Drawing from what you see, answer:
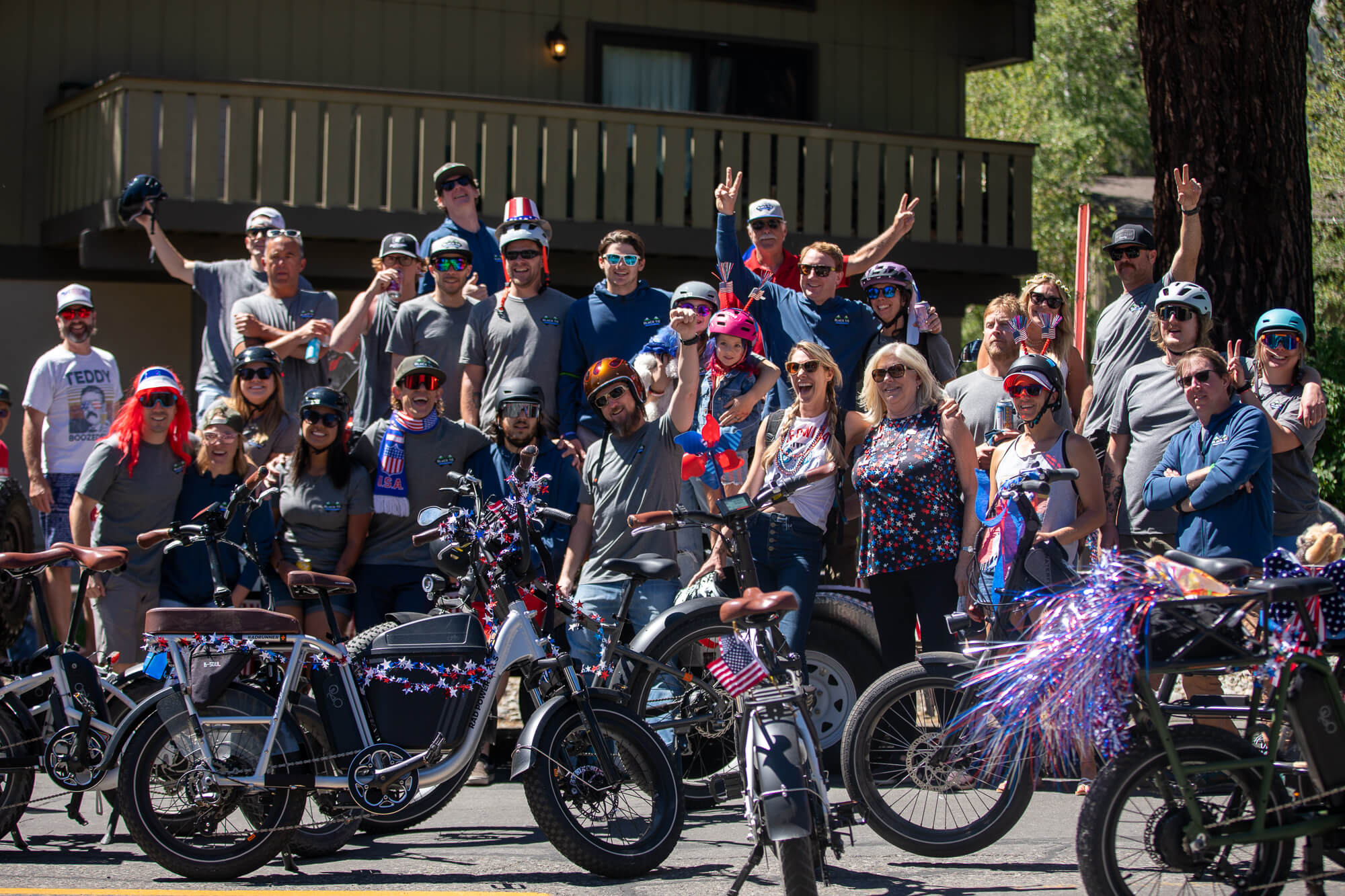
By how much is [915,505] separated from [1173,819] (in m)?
2.25

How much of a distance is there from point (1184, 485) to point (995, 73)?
91.9ft

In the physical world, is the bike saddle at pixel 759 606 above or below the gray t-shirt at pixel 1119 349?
below

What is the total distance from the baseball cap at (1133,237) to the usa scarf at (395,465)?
380 cm

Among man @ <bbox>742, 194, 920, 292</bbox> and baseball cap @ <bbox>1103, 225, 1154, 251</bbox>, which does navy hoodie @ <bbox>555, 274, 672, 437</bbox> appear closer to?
man @ <bbox>742, 194, 920, 292</bbox>

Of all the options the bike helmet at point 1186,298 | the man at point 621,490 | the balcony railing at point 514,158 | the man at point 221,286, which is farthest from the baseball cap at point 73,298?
the bike helmet at point 1186,298

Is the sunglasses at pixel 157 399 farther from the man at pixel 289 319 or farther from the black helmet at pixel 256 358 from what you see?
the man at pixel 289 319

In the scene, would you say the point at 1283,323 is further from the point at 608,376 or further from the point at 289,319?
the point at 289,319

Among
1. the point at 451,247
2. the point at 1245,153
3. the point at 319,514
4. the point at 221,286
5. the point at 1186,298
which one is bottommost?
the point at 319,514

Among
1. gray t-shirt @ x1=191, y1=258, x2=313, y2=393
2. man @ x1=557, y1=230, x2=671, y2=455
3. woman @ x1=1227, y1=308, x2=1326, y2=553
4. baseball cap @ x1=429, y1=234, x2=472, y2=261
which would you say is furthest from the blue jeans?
gray t-shirt @ x1=191, y1=258, x2=313, y2=393

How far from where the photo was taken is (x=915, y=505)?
659 centimetres

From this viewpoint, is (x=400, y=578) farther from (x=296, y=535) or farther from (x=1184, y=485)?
(x=1184, y=485)

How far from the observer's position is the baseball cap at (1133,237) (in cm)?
822

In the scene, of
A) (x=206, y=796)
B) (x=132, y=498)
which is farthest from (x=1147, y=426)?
(x=132, y=498)

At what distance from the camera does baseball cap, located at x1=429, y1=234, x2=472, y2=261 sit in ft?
28.0
